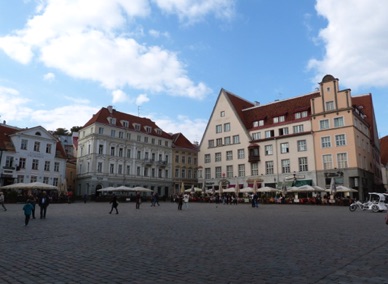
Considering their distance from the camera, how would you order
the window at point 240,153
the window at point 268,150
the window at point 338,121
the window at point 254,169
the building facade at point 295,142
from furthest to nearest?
1. the window at point 240,153
2. the window at point 254,169
3. the window at point 268,150
4. the window at point 338,121
5. the building facade at point 295,142

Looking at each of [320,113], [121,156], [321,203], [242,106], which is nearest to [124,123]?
[121,156]

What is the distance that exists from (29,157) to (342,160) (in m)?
49.6

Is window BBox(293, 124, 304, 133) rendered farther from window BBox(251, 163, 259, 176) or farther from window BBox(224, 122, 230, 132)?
window BBox(224, 122, 230, 132)

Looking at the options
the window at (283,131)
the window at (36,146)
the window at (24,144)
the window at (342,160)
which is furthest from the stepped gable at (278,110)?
the window at (24,144)

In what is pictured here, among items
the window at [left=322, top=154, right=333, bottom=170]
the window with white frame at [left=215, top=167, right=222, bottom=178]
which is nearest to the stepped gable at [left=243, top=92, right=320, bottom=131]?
the window at [left=322, top=154, right=333, bottom=170]

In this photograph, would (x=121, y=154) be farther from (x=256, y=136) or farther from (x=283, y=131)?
(x=283, y=131)

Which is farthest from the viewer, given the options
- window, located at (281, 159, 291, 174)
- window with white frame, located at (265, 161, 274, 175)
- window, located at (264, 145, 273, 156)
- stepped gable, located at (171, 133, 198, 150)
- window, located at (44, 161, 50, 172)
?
stepped gable, located at (171, 133, 198, 150)

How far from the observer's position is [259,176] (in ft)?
192

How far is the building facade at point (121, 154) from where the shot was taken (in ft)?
201

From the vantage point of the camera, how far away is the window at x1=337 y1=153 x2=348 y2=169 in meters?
48.9

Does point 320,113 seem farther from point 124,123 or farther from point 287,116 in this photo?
point 124,123

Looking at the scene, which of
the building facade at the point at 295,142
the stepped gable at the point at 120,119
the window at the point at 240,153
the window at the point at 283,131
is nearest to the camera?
the building facade at the point at 295,142

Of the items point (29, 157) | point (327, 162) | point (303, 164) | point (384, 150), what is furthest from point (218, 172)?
point (384, 150)

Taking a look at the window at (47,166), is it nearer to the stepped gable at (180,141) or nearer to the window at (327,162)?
the stepped gable at (180,141)
